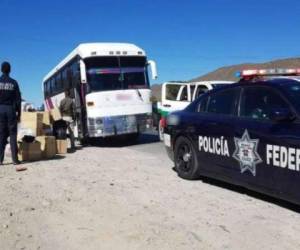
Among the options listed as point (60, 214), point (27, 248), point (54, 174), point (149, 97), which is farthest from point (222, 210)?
point (149, 97)

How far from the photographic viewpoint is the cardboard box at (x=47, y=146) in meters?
12.1

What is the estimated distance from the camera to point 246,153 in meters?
6.67

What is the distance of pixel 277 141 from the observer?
6.08m

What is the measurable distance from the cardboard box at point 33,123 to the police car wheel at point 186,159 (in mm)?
5411

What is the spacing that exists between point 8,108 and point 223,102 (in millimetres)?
5258

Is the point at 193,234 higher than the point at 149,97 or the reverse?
the reverse

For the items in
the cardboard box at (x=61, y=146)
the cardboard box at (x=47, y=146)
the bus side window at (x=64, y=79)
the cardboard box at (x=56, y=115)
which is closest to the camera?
the cardboard box at (x=47, y=146)

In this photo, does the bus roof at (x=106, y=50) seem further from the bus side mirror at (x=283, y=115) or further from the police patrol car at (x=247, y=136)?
the bus side mirror at (x=283, y=115)

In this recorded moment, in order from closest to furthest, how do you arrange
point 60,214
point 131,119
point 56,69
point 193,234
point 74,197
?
point 193,234, point 60,214, point 74,197, point 131,119, point 56,69

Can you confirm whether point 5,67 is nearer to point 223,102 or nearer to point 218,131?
point 223,102

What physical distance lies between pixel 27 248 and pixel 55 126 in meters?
9.82

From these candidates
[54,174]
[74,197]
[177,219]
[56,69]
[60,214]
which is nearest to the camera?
[177,219]

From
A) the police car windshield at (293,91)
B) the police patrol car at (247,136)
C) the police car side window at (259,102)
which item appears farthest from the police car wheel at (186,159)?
the police car windshield at (293,91)

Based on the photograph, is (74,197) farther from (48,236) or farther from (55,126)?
(55,126)
